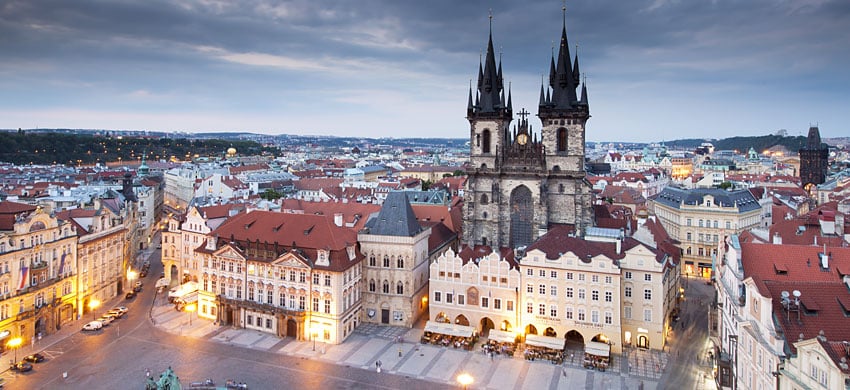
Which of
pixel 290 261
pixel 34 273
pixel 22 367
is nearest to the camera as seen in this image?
pixel 22 367

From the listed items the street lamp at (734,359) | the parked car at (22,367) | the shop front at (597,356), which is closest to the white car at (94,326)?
the parked car at (22,367)

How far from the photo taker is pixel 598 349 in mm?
55969

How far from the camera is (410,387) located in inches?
1999

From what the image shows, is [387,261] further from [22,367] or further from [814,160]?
[814,160]

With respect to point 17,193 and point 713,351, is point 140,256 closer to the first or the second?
point 17,193

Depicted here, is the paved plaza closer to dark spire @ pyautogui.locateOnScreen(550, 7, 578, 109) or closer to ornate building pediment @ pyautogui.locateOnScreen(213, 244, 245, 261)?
ornate building pediment @ pyautogui.locateOnScreen(213, 244, 245, 261)

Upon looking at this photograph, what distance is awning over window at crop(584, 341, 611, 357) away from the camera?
182 feet

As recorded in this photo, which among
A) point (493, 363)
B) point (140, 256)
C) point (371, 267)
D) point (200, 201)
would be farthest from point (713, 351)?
point (140, 256)

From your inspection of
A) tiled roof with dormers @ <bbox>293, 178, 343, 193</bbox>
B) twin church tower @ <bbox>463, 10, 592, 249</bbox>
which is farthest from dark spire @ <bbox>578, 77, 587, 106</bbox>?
tiled roof with dormers @ <bbox>293, 178, 343, 193</bbox>

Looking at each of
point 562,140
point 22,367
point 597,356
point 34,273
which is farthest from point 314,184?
point 597,356

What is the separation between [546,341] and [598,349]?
5255 millimetres

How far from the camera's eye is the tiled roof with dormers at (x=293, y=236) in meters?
63.4

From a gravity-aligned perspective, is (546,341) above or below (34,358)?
above

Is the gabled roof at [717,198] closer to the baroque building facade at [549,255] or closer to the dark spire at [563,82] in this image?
the baroque building facade at [549,255]
